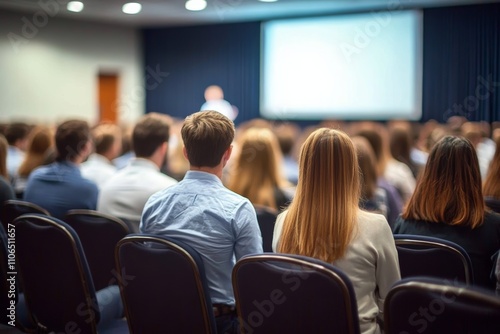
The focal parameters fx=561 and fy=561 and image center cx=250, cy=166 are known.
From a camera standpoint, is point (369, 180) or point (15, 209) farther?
point (369, 180)

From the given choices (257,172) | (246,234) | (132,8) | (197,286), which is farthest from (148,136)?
(132,8)

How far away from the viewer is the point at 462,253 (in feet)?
6.47

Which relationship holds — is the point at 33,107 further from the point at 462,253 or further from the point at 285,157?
the point at 462,253

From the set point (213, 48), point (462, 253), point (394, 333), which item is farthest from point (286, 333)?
point (213, 48)

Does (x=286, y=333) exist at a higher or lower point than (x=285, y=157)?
lower

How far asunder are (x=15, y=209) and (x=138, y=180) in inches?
25.7

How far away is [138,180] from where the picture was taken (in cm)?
314

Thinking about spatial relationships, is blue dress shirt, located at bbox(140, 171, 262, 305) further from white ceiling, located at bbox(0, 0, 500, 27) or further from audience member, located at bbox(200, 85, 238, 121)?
audience member, located at bbox(200, 85, 238, 121)

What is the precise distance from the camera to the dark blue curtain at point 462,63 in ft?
33.1

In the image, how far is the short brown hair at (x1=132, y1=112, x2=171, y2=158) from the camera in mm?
3293

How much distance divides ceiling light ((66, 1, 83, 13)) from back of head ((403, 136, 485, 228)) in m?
8.58

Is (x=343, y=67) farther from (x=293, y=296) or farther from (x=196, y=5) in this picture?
(x=293, y=296)

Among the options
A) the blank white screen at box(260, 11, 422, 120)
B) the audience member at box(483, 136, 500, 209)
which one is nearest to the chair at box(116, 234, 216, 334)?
the audience member at box(483, 136, 500, 209)

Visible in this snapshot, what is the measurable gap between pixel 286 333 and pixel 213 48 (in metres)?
12.2
